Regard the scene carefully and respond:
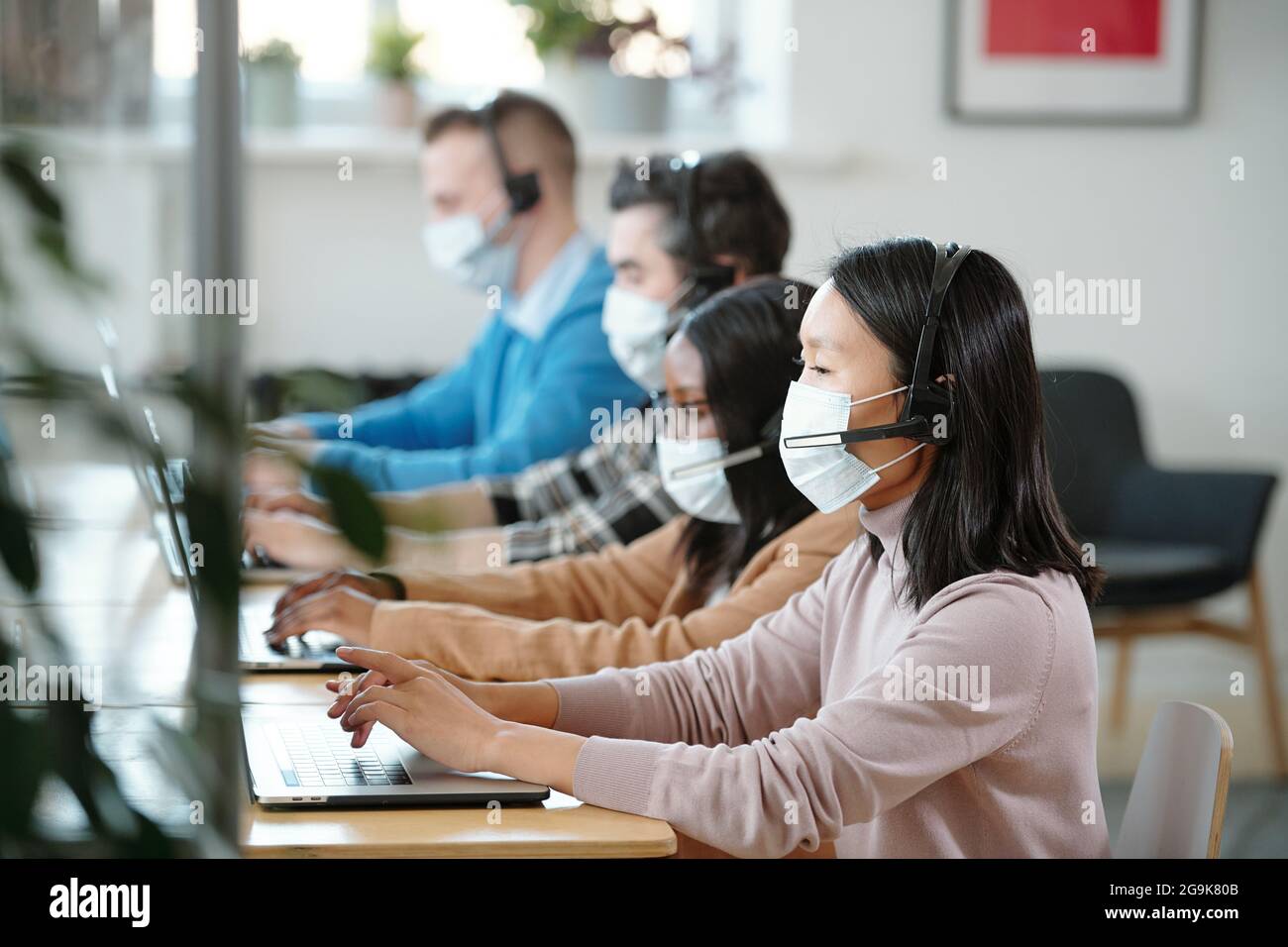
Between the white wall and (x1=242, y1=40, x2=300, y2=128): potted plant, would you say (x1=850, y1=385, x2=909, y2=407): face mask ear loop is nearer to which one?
the white wall

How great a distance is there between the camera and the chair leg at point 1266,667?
292 centimetres

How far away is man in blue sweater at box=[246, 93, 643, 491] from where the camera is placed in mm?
2350

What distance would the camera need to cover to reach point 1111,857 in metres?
1.12

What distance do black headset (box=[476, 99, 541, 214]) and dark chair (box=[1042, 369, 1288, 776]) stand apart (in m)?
1.07

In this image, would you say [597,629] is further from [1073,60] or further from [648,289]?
[1073,60]

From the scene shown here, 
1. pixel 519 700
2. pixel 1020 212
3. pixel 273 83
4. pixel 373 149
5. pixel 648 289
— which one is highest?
pixel 273 83

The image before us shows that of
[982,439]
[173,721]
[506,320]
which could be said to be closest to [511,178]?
[506,320]

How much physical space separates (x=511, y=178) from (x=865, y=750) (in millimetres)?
1787

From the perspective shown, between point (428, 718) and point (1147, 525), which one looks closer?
point (428, 718)

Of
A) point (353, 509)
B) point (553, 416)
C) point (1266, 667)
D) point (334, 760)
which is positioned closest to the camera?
point (353, 509)

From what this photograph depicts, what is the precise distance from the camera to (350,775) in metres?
1.07

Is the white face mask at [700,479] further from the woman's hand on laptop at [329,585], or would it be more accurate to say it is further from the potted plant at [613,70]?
the potted plant at [613,70]

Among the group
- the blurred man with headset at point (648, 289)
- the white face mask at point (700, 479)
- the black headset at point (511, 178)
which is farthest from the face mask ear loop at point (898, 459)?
the black headset at point (511, 178)

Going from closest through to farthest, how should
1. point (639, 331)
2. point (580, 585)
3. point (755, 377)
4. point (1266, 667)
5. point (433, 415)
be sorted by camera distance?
point (755, 377) → point (580, 585) → point (639, 331) → point (433, 415) → point (1266, 667)
